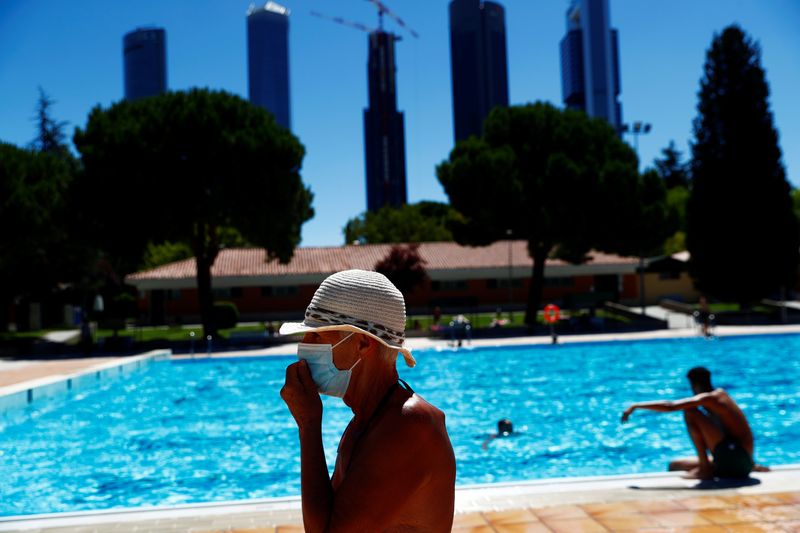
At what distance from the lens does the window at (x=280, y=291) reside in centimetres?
4534

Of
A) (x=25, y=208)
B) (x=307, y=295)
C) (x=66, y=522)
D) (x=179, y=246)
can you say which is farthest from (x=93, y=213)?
(x=179, y=246)

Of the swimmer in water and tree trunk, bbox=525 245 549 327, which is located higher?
tree trunk, bbox=525 245 549 327

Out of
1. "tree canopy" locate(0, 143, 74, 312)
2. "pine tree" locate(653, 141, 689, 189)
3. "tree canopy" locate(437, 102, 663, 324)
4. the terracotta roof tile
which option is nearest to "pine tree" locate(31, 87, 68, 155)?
the terracotta roof tile

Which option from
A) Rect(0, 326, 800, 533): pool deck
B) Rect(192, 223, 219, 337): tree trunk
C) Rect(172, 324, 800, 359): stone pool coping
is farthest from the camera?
Rect(192, 223, 219, 337): tree trunk

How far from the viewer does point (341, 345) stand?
1.85 metres

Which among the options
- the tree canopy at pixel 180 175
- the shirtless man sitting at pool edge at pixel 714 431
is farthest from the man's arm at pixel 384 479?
the tree canopy at pixel 180 175

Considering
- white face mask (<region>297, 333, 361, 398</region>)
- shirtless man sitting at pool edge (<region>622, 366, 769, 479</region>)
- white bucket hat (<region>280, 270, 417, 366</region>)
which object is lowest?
shirtless man sitting at pool edge (<region>622, 366, 769, 479</region>)

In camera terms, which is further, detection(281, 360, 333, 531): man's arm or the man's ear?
the man's ear

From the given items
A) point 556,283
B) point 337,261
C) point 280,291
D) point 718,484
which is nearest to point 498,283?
point 556,283

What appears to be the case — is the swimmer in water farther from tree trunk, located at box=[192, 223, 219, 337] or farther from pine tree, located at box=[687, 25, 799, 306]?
pine tree, located at box=[687, 25, 799, 306]

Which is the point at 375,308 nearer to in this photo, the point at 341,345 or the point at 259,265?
the point at 341,345

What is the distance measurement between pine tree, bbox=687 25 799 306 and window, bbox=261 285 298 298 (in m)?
24.9

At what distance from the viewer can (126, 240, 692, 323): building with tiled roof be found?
44.3 m

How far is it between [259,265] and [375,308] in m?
45.6
